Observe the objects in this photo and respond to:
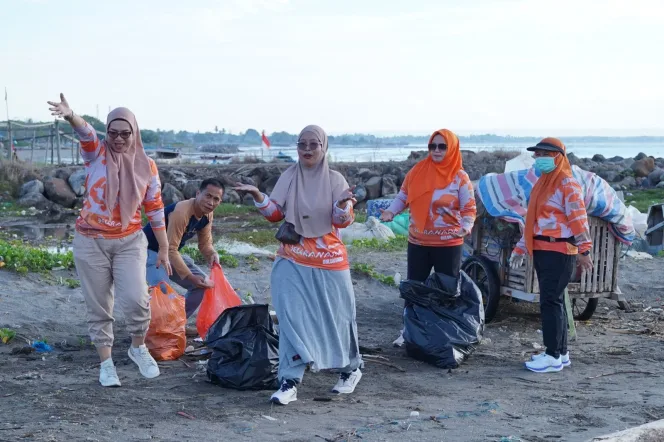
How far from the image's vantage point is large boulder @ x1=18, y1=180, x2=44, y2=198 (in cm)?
2111

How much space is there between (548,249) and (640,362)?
132 cm

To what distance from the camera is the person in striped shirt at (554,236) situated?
5.51m

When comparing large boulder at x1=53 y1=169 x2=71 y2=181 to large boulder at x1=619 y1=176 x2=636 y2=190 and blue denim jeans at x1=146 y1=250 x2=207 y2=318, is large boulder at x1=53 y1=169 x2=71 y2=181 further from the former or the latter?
large boulder at x1=619 y1=176 x2=636 y2=190

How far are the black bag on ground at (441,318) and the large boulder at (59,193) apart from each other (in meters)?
16.8

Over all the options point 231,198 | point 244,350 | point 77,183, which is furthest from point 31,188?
point 244,350

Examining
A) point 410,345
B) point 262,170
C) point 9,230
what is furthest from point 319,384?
point 262,170

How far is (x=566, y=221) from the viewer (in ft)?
18.2

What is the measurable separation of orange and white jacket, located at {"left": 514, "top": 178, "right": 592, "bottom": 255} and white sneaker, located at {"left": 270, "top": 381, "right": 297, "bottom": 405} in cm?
214

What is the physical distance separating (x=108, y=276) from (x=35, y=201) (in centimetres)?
1675

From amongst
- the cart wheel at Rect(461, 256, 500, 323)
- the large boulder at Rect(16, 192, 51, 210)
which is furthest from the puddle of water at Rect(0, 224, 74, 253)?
the cart wheel at Rect(461, 256, 500, 323)

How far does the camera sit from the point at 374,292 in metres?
8.75

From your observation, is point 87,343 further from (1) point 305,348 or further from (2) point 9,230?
(2) point 9,230

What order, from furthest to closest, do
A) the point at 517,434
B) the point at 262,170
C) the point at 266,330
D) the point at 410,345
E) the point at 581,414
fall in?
the point at 262,170
the point at 410,345
the point at 266,330
the point at 581,414
the point at 517,434

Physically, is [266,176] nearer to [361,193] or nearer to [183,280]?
[361,193]
